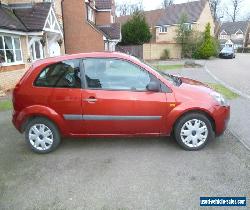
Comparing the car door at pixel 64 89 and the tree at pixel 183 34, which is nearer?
the car door at pixel 64 89

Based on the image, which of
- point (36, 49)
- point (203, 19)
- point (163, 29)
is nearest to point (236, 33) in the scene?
point (203, 19)

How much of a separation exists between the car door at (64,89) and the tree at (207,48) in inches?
1121

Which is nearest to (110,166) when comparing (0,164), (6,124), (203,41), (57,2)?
(0,164)

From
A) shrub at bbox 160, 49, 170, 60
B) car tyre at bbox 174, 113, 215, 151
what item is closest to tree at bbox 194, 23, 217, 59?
shrub at bbox 160, 49, 170, 60

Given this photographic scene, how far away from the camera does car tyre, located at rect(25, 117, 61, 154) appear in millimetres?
4598

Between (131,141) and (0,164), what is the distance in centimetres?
237

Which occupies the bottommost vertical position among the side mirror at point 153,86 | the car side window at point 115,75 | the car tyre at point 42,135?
the car tyre at point 42,135

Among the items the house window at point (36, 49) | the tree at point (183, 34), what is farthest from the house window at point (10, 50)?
the tree at point (183, 34)

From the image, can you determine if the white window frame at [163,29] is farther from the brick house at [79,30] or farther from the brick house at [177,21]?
the brick house at [79,30]

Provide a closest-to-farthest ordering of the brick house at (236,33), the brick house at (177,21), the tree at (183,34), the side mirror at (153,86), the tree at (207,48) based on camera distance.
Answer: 1. the side mirror at (153,86)
2. the tree at (207,48)
3. the tree at (183,34)
4. the brick house at (177,21)
5. the brick house at (236,33)

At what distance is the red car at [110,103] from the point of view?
439 cm

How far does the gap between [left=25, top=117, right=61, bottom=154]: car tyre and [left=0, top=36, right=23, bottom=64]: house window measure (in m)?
7.68

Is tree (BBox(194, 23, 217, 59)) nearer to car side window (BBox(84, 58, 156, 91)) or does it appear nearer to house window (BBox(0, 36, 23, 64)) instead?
house window (BBox(0, 36, 23, 64))

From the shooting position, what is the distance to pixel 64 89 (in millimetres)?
4473
